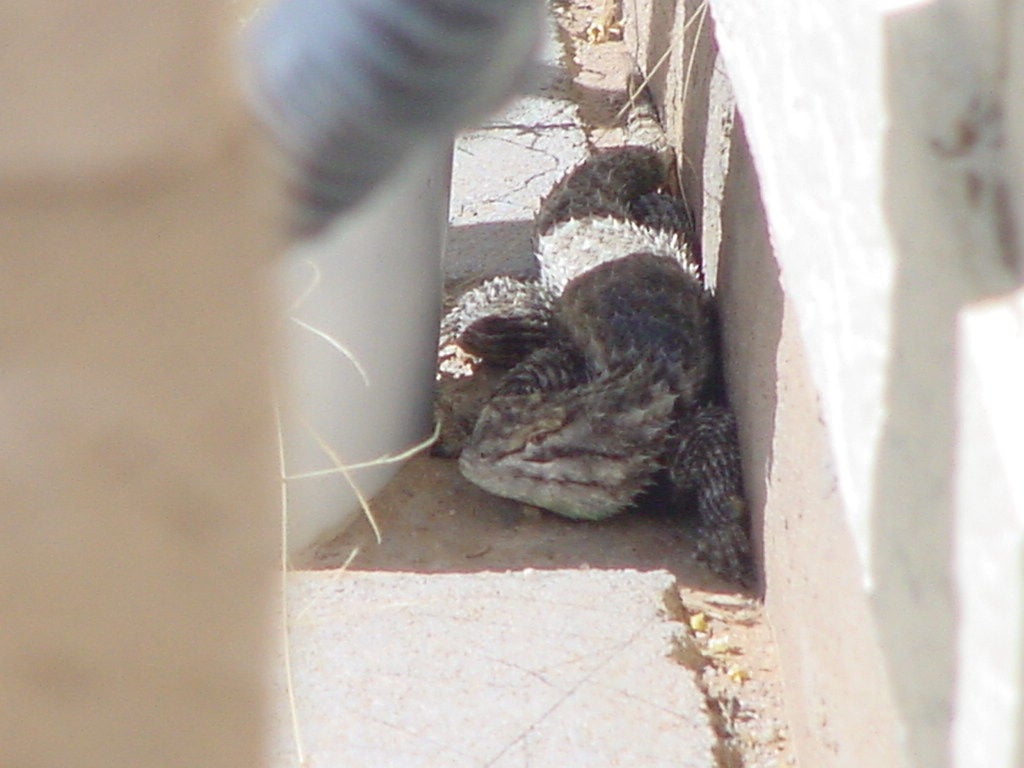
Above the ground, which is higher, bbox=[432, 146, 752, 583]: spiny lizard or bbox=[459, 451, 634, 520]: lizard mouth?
bbox=[432, 146, 752, 583]: spiny lizard

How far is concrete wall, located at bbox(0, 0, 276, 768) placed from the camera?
1.53 ft

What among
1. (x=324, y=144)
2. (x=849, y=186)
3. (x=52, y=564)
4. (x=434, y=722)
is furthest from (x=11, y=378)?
(x=434, y=722)

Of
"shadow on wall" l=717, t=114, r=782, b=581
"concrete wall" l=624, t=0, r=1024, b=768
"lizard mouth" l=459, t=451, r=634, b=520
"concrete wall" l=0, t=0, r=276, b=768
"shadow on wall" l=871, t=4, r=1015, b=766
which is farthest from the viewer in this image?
"lizard mouth" l=459, t=451, r=634, b=520

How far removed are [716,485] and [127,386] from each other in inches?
102

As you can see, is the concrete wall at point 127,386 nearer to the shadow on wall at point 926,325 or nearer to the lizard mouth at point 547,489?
the shadow on wall at point 926,325

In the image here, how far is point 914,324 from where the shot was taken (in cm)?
109

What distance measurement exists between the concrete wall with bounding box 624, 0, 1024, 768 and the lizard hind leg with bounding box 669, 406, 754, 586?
1.00 metres

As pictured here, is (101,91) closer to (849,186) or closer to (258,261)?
(258,261)

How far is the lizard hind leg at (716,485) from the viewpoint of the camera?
2891 mm

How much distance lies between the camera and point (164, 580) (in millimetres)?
523

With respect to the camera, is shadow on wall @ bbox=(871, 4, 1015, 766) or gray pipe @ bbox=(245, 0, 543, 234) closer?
→ gray pipe @ bbox=(245, 0, 543, 234)

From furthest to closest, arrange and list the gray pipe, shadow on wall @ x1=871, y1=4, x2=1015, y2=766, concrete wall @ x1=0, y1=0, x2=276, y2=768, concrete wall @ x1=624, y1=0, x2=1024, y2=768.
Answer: shadow on wall @ x1=871, y1=4, x2=1015, y2=766 → concrete wall @ x1=624, y1=0, x2=1024, y2=768 → the gray pipe → concrete wall @ x1=0, y1=0, x2=276, y2=768

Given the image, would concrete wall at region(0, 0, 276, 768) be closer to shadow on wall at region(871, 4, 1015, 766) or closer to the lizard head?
shadow on wall at region(871, 4, 1015, 766)

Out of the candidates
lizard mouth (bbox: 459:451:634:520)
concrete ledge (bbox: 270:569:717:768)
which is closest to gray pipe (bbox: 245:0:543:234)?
concrete ledge (bbox: 270:569:717:768)
